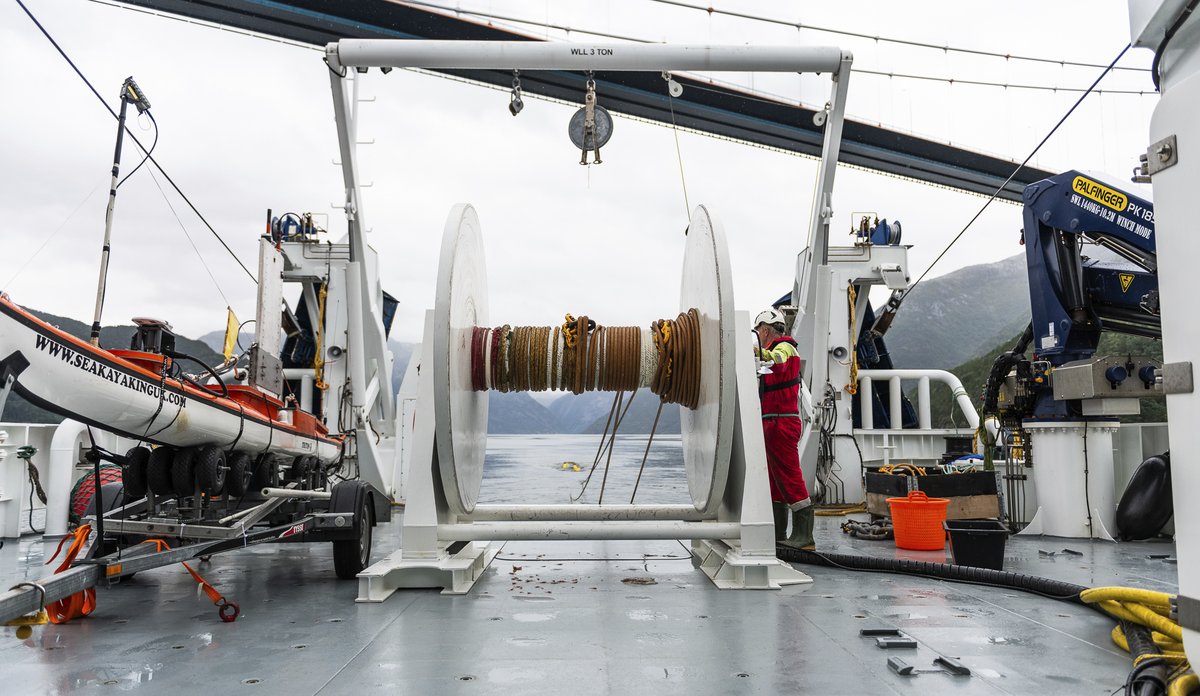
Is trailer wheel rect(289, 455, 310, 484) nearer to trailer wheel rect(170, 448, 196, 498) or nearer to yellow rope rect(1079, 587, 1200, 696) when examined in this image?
trailer wheel rect(170, 448, 196, 498)

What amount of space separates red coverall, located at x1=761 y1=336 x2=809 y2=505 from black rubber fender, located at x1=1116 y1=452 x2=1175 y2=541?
3.01 meters

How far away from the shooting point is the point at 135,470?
14.5ft

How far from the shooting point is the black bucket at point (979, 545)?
5125 millimetres

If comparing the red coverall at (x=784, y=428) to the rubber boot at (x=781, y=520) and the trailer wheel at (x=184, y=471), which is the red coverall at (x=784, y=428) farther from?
the trailer wheel at (x=184, y=471)

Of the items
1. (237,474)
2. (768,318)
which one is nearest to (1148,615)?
(768,318)

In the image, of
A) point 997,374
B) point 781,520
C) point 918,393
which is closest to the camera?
point 781,520

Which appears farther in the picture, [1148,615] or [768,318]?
[768,318]

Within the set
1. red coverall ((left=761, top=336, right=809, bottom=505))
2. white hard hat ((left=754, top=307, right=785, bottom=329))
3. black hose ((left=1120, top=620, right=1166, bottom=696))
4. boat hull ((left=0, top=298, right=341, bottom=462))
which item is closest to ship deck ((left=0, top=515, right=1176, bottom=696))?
black hose ((left=1120, top=620, right=1166, bottom=696))

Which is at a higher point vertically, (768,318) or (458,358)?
(768,318)

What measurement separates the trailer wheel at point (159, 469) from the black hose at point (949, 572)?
3955 mm

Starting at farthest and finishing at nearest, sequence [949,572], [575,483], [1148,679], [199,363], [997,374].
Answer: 1. [575,483]
2. [997,374]
3. [949,572]
4. [199,363]
5. [1148,679]

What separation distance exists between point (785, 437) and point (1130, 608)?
2.87 m

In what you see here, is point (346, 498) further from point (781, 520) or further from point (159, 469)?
point (781, 520)

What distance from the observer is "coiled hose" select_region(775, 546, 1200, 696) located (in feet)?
8.22
